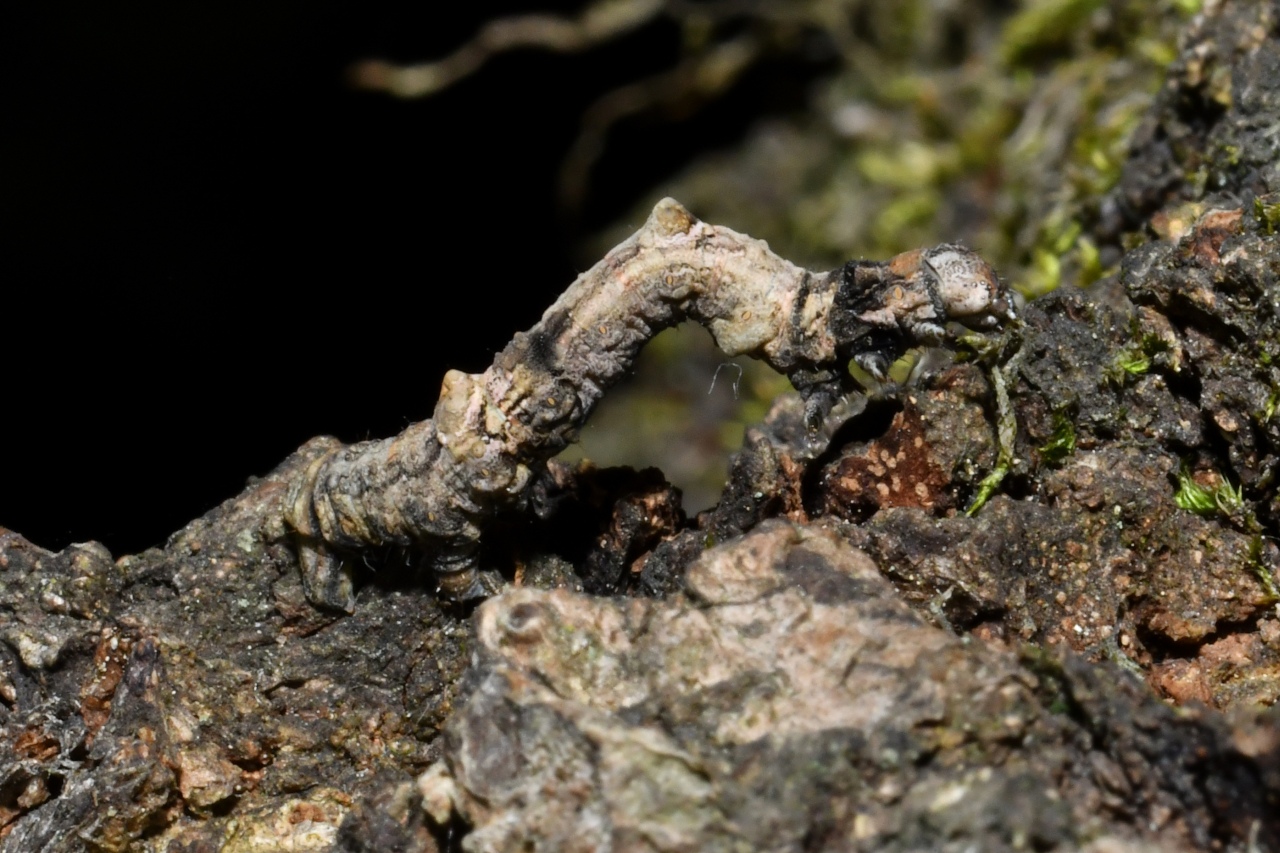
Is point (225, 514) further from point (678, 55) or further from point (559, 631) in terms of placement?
point (678, 55)

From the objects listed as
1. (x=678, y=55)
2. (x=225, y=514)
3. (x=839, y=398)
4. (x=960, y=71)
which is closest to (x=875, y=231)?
(x=960, y=71)

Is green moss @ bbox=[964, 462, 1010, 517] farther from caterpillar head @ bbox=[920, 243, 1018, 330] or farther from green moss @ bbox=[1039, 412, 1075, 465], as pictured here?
caterpillar head @ bbox=[920, 243, 1018, 330]

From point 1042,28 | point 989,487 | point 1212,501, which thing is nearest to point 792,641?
point 989,487

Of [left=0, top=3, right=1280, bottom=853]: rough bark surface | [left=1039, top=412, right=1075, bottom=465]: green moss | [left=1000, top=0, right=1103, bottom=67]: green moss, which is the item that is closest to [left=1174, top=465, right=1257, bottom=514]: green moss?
[left=0, top=3, right=1280, bottom=853]: rough bark surface

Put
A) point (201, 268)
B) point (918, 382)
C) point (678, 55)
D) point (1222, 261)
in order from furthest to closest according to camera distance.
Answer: point (678, 55) → point (201, 268) → point (918, 382) → point (1222, 261)

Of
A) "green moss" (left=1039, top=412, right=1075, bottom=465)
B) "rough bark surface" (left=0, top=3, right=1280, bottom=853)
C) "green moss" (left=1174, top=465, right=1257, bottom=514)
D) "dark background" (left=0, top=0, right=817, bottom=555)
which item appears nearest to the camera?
"rough bark surface" (left=0, top=3, right=1280, bottom=853)

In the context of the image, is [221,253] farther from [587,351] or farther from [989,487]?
[989,487]
